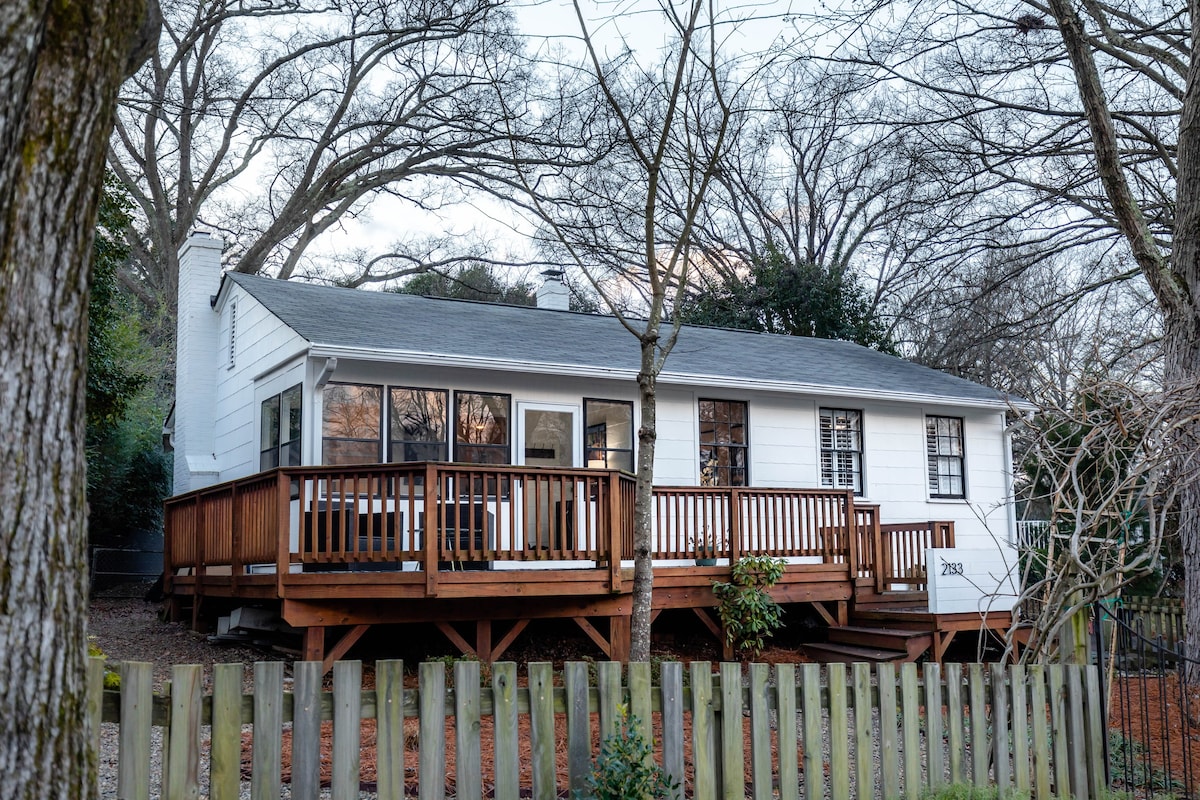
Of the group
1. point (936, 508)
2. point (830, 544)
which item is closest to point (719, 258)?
point (936, 508)

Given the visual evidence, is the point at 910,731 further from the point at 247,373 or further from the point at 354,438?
the point at 247,373

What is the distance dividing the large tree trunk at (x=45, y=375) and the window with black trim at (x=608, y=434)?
1122 centimetres

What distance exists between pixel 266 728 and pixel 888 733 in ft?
10.1

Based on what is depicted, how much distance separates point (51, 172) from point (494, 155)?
73.8ft

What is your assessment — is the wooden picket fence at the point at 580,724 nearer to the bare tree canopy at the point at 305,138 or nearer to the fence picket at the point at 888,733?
the fence picket at the point at 888,733

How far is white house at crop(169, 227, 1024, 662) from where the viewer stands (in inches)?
501

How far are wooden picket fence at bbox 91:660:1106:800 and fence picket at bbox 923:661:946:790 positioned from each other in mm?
11

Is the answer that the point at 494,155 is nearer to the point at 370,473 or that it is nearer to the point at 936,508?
the point at 936,508

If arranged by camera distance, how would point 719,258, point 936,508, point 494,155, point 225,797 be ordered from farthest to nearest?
point 719,258, point 494,155, point 936,508, point 225,797

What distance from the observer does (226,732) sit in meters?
3.98

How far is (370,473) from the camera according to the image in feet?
32.5

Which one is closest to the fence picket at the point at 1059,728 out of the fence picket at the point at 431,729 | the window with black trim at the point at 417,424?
the fence picket at the point at 431,729

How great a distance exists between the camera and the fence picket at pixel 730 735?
4.98 m

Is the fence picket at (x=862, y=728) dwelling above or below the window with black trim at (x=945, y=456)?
below
